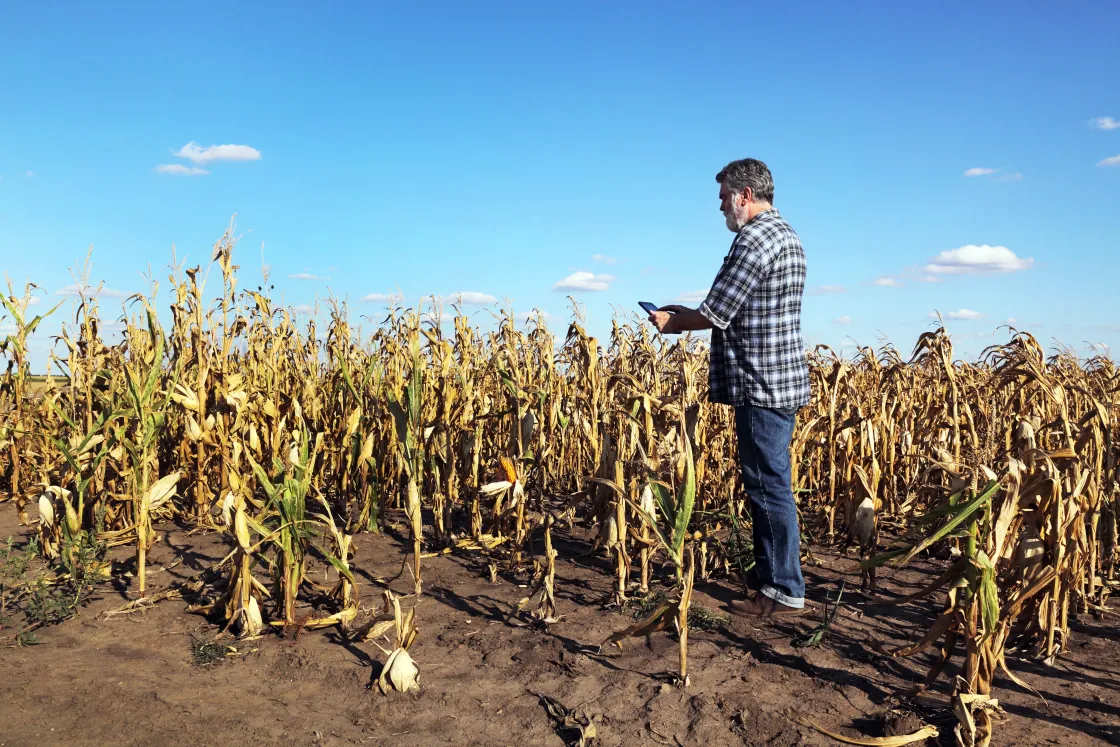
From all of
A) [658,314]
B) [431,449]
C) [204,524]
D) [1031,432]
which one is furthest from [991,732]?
[204,524]

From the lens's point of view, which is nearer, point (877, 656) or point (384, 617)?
point (877, 656)

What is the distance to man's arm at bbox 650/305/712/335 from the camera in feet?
12.2

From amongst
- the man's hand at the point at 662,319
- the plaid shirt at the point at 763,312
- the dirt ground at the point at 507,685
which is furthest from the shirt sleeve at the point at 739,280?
the dirt ground at the point at 507,685

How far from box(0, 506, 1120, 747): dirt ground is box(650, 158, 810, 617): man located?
13.5 inches

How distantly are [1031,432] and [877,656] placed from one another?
109 centimetres

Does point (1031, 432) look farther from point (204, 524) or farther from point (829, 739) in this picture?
point (204, 524)

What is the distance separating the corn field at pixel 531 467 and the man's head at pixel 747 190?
782mm

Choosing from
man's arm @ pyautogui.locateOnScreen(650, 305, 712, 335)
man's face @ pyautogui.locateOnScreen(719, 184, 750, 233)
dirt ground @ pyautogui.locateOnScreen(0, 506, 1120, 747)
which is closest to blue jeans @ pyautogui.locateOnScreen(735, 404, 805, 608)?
dirt ground @ pyautogui.locateOnScreen(0, 506, 1120, 747)

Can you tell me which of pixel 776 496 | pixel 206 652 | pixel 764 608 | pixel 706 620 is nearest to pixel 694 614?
pixel 706 620

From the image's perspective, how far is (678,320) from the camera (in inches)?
148

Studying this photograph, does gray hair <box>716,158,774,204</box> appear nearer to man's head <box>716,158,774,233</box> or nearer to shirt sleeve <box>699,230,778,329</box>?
man's head <box>716,158,774,233</box>

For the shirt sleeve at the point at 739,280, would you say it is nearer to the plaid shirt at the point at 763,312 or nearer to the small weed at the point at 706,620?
the plaid shirt at the point at 763,312

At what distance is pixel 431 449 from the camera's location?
16.2 feet

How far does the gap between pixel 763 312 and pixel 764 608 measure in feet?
4.43
